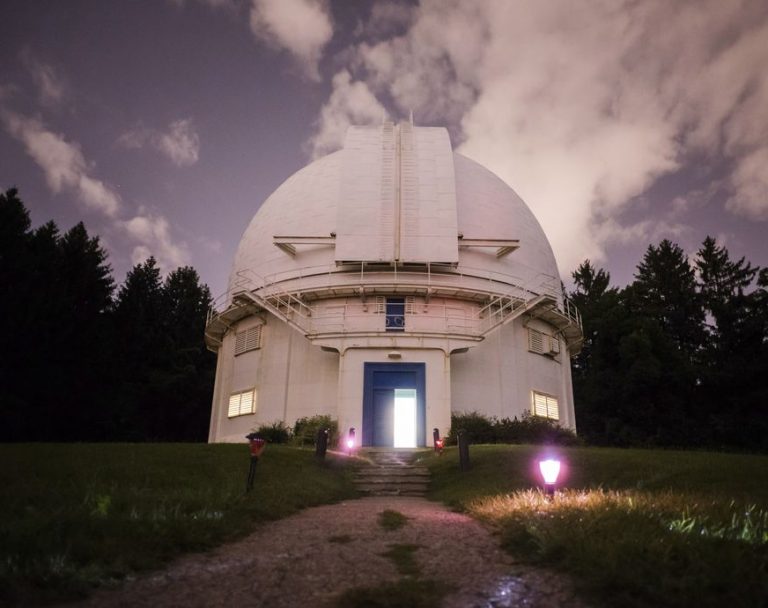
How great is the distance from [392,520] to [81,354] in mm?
25882

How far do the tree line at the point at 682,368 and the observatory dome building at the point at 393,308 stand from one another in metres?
11.3

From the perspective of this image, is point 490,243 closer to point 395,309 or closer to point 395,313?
point 395,309

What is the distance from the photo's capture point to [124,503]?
743 cm

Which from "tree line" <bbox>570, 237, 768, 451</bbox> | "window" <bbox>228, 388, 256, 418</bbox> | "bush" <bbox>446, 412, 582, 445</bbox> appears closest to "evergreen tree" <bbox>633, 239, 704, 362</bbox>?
"tree line" <bbox>570, 237, 768, 451</bbox>

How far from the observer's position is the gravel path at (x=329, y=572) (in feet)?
14.1

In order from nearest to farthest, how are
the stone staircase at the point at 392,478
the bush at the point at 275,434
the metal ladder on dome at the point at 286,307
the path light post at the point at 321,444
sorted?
the stone staircase at the point at 392,478 → the path light post at the point at 321,444 → the bush at the point at 275,434 → the metal ladder on dome at the point at 286,307

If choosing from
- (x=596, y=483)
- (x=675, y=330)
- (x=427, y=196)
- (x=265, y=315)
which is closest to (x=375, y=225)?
(x=427, y=196)

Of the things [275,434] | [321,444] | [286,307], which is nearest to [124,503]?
[321,444]

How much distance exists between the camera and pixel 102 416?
29.9m

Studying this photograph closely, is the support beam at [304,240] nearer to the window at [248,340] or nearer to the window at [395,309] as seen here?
the window at [395,309]

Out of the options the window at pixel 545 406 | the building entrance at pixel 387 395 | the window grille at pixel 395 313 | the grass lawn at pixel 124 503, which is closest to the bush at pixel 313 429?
the building entrance at pixel 387 395

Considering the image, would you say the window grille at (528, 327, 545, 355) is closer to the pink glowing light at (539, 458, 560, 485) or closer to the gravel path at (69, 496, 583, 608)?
the pink glowing light at (539, 458, 560, 485)

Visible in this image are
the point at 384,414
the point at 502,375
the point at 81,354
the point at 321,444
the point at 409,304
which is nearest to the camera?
the point at 321,444

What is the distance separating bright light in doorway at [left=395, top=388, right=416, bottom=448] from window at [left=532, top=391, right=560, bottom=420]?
508 centimetres
